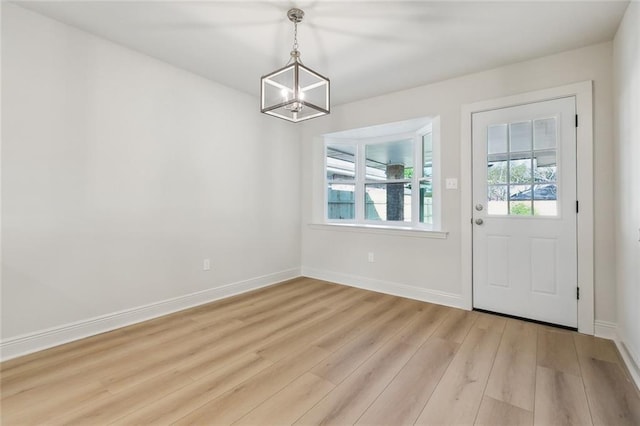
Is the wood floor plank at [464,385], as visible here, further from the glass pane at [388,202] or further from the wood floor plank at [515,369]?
the glass pane at [388,202]

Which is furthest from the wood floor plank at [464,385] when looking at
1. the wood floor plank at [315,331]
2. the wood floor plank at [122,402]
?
the wood floor plank at [122,402]

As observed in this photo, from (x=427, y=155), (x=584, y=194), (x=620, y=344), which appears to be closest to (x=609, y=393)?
(x=620, y=344)

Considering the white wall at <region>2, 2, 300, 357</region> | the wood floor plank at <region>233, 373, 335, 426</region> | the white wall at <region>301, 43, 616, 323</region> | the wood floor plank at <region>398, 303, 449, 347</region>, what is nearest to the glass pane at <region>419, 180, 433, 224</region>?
the white wall at <region>301, 43, 616, 323</region>

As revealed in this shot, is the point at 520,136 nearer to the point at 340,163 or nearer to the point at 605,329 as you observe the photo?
the point at 605,329

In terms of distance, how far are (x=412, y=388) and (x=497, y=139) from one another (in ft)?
7.96

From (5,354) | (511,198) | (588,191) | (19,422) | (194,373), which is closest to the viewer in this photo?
(19,422)

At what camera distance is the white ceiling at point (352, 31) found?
2020mm

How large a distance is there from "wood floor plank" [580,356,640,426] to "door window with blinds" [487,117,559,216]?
4.05 ft

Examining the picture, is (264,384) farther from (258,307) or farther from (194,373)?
(258,307)

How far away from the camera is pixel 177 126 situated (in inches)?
115

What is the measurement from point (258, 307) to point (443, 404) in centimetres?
198

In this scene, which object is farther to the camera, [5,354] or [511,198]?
[511,198]

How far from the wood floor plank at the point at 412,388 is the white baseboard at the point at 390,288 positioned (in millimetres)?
895

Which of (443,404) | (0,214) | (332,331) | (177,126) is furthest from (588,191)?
(0,214)
